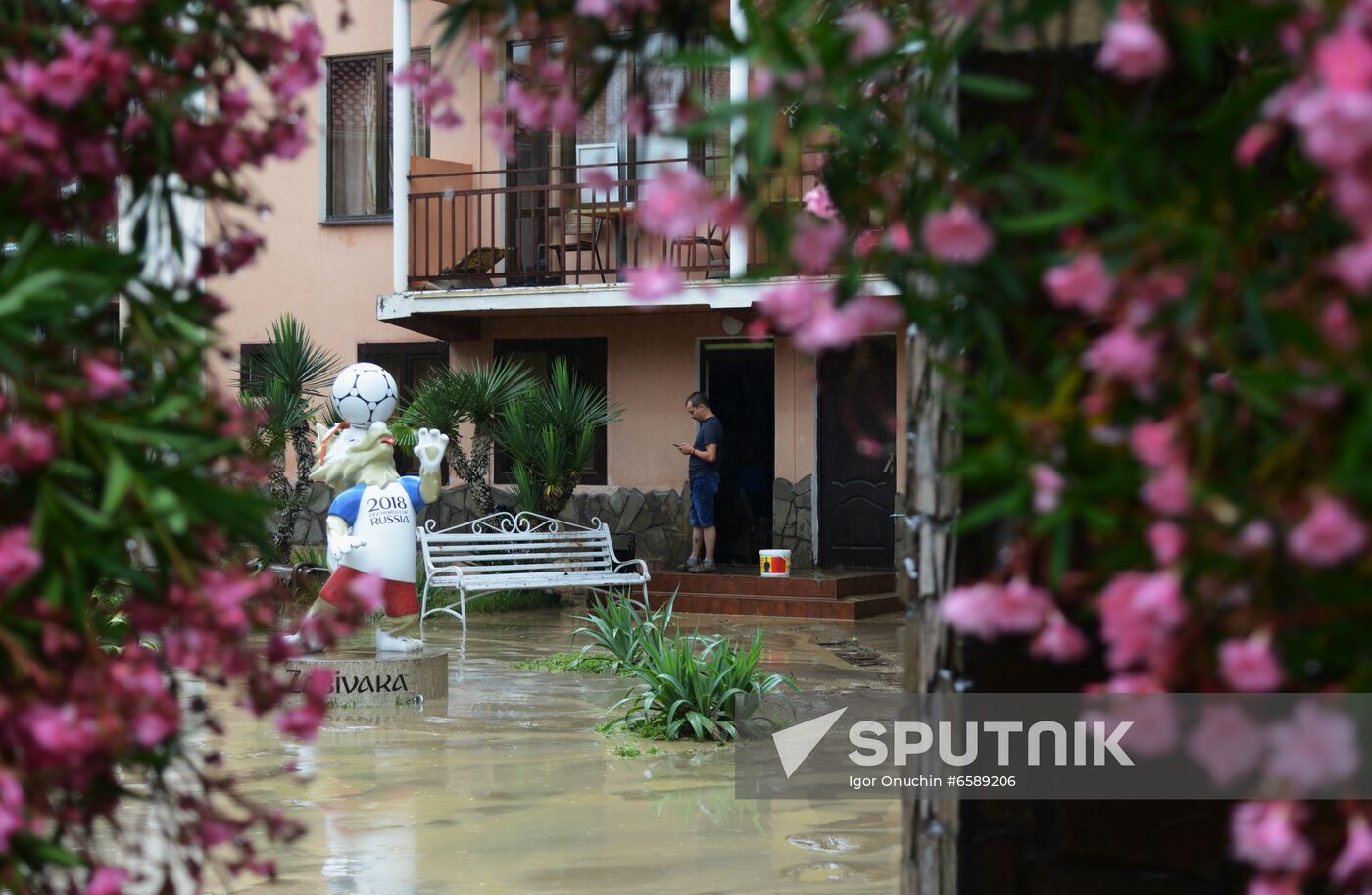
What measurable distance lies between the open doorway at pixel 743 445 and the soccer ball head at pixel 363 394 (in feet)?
26.8

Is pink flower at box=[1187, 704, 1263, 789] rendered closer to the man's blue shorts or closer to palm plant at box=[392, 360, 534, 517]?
palm plant at box=[392, 360, 534, 517]

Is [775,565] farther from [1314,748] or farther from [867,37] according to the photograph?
[1314,748]

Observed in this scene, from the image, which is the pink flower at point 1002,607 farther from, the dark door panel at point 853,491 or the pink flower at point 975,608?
the dark door panel at point 853,491

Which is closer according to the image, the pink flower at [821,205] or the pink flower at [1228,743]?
the pink flower at [1228,743]

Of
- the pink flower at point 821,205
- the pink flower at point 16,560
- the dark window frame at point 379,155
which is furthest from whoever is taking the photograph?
the dark window frame at point 379,155

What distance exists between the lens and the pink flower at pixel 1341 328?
1288mm

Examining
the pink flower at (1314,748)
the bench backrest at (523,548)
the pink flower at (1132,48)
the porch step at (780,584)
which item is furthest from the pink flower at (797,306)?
the porch step at (780,584)

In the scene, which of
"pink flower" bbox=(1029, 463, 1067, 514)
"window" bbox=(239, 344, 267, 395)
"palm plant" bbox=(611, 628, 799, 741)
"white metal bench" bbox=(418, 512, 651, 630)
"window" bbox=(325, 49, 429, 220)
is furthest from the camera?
"window" bbox=(325, 49, 429, 220)

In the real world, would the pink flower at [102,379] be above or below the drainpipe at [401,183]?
below

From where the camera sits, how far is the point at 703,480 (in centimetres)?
1591

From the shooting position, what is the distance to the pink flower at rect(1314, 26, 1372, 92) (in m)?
1.14

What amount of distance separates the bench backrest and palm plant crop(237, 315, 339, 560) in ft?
5.73

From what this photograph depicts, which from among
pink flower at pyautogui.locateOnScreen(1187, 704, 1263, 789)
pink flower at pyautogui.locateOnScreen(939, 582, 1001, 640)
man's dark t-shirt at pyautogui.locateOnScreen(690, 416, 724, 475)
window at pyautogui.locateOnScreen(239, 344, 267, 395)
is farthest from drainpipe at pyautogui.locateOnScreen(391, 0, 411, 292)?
pink flower at pyautogui.locateOnScreen(1187, 704, 1263, 789)

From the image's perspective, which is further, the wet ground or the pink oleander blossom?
the wet ground
